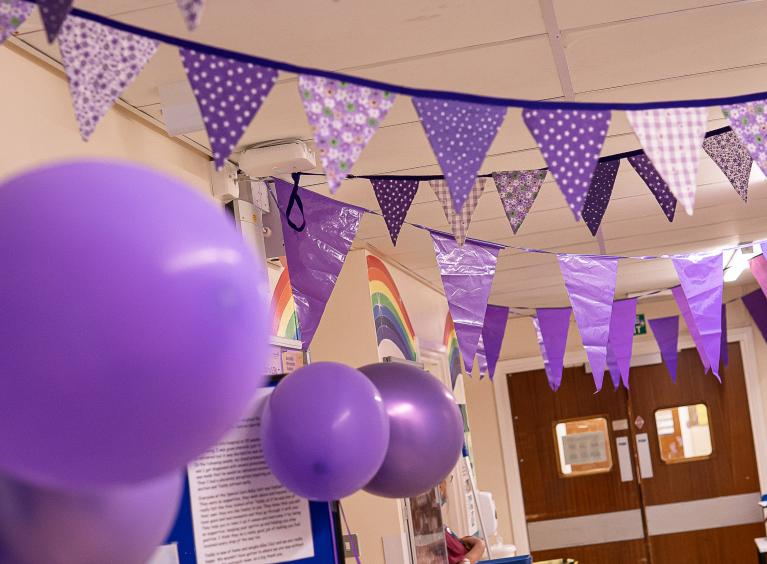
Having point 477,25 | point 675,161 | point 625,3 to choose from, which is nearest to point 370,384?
point 675,161

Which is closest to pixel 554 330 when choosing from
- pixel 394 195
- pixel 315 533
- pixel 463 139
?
pixel 394 195

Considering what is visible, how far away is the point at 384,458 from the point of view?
224cm

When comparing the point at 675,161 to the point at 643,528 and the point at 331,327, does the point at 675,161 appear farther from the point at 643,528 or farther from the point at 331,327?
the point at 643,528

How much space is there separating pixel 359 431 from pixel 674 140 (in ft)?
3.16

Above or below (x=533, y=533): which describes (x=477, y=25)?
above

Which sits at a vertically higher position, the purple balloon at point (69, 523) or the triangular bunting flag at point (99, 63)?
the triangular bunting flag at point (99, 63)

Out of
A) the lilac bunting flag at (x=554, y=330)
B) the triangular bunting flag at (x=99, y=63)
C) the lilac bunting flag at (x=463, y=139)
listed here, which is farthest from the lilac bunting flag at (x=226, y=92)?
the lilac bunting flag at (x=554, y=330)

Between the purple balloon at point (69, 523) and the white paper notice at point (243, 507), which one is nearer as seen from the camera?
the purple balloon at point (69, 523)

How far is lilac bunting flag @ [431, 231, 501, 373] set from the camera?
369 centimetres

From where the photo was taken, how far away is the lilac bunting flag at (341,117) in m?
1.98

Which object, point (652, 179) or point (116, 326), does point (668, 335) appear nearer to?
point (652, 179)

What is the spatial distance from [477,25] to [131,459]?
1827 millimetres

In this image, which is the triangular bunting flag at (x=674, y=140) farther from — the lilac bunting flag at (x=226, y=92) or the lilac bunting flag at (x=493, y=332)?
the lilac bunting flag at (x=493, y=332)

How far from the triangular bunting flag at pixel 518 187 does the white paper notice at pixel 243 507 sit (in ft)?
4.00
